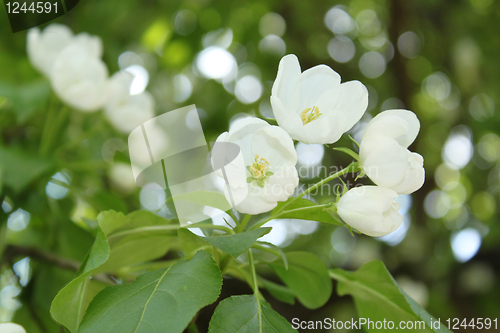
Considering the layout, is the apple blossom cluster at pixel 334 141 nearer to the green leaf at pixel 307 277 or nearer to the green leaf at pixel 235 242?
the green leaf at pixel 235 242

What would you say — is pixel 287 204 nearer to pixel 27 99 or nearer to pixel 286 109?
pixel 286 109

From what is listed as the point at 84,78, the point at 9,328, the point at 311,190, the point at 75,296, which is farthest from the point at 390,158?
the point at 84,78

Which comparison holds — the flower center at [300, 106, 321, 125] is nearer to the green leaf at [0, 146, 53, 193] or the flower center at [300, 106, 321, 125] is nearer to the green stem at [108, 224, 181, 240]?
the green stem at [108, 224, 181, 240]

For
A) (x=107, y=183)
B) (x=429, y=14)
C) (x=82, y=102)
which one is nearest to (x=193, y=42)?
(x=107, y=183)

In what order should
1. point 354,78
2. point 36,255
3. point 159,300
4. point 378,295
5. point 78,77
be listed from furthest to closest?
point 354,78
point 78,77
point 36,255
point 378,295
point 159,300

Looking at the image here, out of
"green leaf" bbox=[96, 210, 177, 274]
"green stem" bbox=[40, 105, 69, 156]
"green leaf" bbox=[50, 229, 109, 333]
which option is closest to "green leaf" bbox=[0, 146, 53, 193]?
"green stem" bbox=[40, 105, 69, 156]

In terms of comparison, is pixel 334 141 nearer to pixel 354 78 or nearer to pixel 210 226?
pixel 210 226
